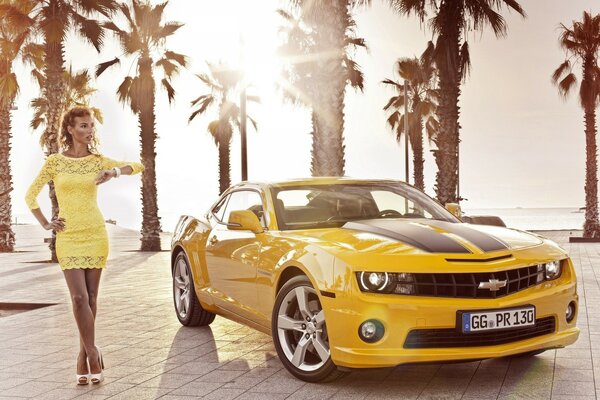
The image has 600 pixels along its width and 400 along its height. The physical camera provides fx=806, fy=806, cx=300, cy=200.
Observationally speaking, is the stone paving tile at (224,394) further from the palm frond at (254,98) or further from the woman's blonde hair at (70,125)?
the palm frond at (254,98)

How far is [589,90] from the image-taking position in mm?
35562

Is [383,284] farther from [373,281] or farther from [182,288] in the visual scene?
[182,288]

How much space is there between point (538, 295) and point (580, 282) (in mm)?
8791

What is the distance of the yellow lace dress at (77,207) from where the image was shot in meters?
5.98

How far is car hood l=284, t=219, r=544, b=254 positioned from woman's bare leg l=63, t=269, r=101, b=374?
1.70m

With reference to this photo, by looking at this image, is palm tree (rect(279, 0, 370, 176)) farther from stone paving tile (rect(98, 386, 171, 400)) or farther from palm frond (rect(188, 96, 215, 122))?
palm frond (rect(188, 96, 215, 122))

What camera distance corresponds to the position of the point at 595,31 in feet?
117

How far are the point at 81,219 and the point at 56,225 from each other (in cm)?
20

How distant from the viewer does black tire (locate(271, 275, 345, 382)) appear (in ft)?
19.0

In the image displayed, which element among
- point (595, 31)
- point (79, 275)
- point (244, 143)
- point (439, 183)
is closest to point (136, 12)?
point (244, 143)

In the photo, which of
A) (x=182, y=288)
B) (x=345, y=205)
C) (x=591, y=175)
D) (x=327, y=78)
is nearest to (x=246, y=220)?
(x=345, y=205)

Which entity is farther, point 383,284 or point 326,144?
point 326,144

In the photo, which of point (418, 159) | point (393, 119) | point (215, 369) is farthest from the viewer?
point (393, 119)

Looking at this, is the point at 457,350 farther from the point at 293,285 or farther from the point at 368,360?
the point at 293,285
